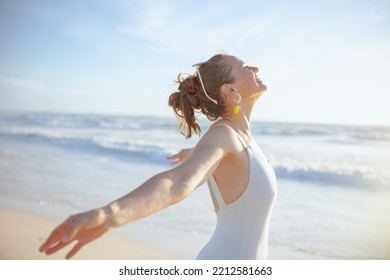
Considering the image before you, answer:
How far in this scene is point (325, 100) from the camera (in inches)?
524

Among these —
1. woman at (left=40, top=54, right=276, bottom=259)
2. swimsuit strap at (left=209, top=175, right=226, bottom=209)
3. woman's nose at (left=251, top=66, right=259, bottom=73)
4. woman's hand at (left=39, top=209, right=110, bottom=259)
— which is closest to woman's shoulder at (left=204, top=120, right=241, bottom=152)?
woman at (left=40, top=54, right=276, bottom=259)

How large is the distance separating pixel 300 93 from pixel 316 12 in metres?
5.02

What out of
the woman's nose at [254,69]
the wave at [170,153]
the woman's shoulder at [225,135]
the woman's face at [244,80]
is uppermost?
the wave at [170,153]

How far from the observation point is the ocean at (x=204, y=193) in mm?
3426

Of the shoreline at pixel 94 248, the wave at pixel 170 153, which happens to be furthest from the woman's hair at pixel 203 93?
the wave at pixel 170 153

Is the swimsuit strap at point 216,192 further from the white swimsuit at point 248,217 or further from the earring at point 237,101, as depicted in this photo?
the earring at point 237,101

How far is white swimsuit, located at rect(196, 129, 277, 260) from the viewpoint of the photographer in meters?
1.33

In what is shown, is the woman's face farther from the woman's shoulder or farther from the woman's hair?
the woman's shoulder

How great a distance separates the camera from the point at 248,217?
137 centimetres

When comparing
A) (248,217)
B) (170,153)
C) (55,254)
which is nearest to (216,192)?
(248,217)

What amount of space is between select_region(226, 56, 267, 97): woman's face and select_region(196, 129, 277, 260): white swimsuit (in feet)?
0.75

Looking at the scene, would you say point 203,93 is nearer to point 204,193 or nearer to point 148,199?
point 148,199

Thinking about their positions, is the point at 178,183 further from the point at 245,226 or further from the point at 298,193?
the point at 298,193

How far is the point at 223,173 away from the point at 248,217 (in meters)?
0.18
